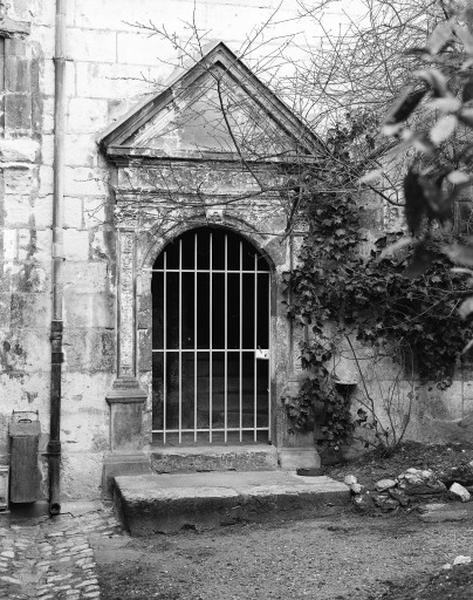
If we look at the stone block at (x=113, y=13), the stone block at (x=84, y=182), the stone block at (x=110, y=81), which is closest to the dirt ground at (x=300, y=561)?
the stone block at (x=84, y=182)

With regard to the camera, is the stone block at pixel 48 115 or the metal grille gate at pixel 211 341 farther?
the metal grille gate at pixel 211 341

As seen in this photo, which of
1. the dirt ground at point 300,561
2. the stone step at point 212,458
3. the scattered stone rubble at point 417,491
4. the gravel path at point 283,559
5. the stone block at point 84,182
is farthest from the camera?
the stone step at point 212,458

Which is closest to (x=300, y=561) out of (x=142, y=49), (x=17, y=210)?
(x=17, y=210)

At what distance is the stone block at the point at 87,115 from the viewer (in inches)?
295

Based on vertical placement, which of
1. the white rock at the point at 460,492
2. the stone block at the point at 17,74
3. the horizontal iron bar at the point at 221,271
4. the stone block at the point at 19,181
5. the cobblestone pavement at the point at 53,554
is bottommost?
the cobblestone pavement at the point at 53,554

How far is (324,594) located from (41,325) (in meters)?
3.69

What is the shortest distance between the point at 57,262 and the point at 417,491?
3.63 meters

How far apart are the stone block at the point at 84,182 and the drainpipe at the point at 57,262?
0.10 m

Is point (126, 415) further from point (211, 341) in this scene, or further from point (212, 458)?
point (211, 341)

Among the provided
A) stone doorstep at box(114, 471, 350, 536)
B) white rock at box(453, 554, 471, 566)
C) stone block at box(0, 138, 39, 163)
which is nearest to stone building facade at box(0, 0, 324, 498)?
stone block at box(0, 138, 39, 163)

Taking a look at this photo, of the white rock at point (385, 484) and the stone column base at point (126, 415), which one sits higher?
the stone column base at point (126, 415)

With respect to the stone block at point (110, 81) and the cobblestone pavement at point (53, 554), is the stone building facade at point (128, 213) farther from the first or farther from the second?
the cobblestone pavement at point (53, 554)

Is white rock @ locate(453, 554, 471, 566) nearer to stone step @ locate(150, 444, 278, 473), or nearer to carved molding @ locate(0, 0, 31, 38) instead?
stone step @ locate(150, 444, 278, 473)

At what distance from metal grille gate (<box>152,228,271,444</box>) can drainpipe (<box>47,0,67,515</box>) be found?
1.00 metres
